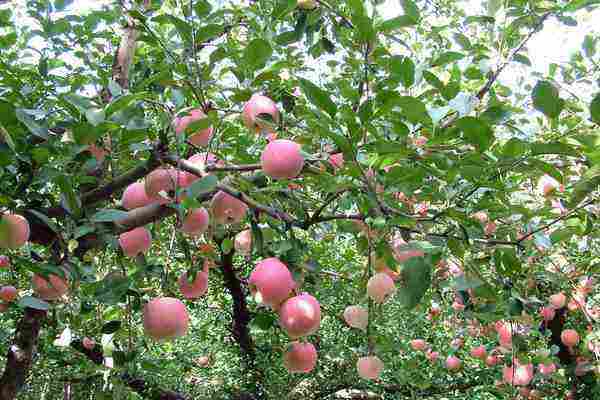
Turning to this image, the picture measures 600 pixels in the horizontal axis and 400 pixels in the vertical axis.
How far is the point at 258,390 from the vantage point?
13.5 ft

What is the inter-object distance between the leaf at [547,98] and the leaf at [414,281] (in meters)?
0.30

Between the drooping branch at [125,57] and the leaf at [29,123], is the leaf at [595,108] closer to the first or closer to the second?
the leaf at [29,123]

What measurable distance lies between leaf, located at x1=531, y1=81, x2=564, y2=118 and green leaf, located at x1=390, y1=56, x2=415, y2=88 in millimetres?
233

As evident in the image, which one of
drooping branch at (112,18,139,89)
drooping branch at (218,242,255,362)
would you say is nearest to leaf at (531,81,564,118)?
drooping branch at (112,18,139,89)

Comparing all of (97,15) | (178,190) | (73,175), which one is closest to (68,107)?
(73,175)

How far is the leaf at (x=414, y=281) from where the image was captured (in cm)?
77

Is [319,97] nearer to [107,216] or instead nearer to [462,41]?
[107,216]

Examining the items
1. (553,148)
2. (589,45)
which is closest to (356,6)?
(553,148)

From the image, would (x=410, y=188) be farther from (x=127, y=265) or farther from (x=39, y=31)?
(x=39, y=31)

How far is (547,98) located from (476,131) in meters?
0.11

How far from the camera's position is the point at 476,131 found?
0.82 m

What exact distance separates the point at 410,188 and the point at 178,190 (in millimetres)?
468

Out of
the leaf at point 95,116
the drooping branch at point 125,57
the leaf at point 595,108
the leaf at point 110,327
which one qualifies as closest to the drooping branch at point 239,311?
the drooping branch at point 125,57

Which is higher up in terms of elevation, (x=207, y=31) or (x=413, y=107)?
(x=207, y=31)
